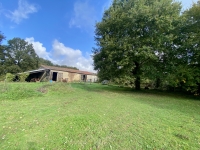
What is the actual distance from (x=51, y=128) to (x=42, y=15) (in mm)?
16105

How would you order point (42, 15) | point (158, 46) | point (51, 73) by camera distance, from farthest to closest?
point (51, 73) < point (42, 15) < point (158, 46)

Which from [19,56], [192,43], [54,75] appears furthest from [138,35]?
[19,56]

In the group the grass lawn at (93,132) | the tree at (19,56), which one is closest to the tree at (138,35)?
the grass lawn at (93,132)

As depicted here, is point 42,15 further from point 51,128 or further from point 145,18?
point 51,128

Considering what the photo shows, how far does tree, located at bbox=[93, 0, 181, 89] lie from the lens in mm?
10023

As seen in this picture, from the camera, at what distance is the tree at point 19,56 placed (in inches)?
1241

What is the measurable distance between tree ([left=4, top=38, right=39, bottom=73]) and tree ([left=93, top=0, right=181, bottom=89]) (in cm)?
2900

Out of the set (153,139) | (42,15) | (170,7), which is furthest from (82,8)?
(153,139)

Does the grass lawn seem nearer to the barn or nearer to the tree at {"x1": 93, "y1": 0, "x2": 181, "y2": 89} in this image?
the tree at {"x1": 93, "y1": 0, "x2": 181, "y2": 89}

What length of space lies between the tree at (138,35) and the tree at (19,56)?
29.0 meters

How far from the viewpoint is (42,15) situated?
1491 centimetres

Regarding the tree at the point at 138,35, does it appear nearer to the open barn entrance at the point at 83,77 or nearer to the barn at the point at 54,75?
the barn at the point at 54,75

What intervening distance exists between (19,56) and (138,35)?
112 ft

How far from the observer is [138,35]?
11273 mm
